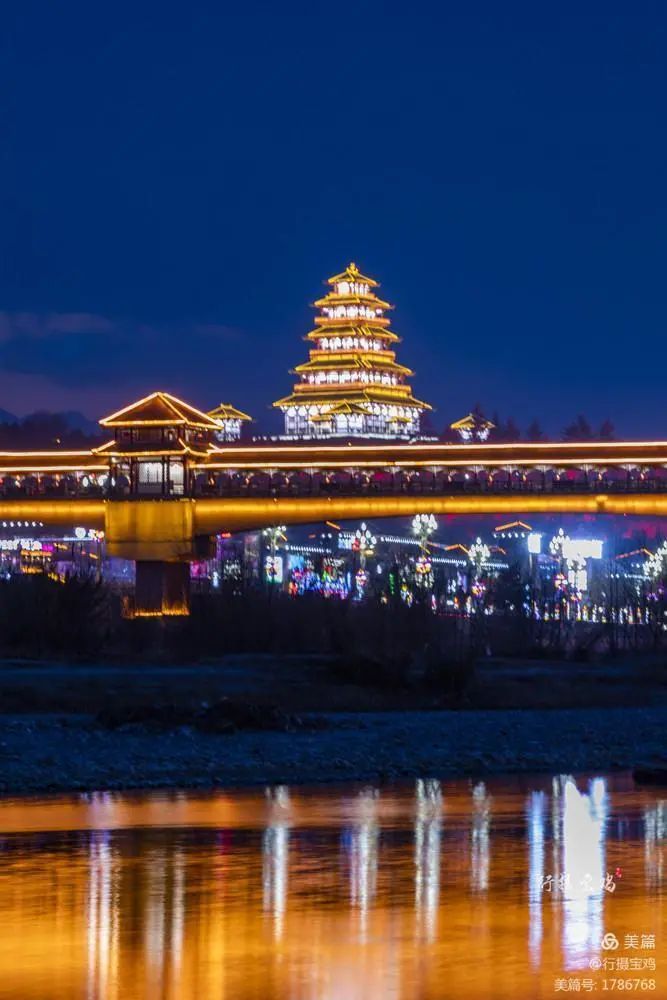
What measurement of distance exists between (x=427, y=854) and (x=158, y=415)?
8039 centimetres

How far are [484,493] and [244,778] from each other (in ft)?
210

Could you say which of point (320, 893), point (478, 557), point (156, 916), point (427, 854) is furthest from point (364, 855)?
point (478, 557)

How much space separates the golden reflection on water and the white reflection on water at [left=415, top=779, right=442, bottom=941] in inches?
1.8

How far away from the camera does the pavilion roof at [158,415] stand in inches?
4050

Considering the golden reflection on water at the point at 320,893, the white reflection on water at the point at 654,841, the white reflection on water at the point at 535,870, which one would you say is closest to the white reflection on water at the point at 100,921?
the golden reflection on water at the point at 320,893

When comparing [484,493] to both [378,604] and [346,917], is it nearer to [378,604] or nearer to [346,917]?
[378,604]

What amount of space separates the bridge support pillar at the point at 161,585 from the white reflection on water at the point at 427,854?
67.3 metres

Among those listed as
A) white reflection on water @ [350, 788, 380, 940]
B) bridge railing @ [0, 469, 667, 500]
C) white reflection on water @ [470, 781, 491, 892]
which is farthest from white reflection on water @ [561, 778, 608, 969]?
bridge railing @ [0, 469, 667, 500]

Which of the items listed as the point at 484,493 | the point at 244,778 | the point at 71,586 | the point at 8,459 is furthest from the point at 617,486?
the point at 244,778

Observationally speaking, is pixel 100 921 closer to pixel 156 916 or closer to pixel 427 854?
pixel 156 916

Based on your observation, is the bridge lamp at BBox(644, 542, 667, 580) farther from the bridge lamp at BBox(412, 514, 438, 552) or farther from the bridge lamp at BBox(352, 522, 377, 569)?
the bridge lamp at BBox(352, 522, 377, 569)

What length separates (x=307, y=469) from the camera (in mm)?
99312

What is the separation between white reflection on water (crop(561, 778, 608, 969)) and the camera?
18609 millimetres

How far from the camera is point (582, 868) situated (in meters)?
22.7
